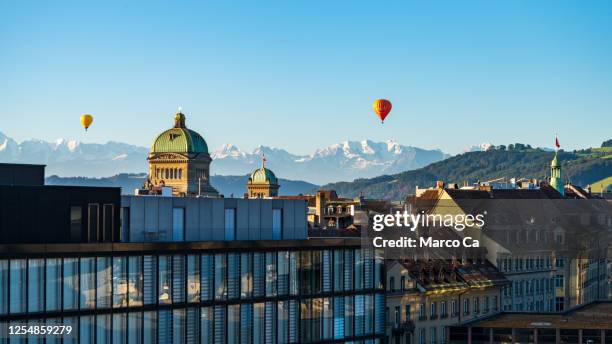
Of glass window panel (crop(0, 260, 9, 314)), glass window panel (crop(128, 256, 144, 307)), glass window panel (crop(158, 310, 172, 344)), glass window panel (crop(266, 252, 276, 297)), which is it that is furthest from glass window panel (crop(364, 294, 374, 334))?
glass window panel (crop(0, 260, 9, 314))

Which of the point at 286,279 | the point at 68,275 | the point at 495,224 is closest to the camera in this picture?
the point at 68,275

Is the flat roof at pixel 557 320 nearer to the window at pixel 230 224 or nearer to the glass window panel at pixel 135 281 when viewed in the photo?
the window at pixel 230 224

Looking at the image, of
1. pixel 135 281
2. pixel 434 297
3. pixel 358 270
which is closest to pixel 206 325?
pixel 135 281

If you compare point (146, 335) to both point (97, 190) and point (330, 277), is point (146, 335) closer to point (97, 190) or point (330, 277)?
point (97, 190)

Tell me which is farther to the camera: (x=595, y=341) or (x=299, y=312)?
(x=595, y=341)

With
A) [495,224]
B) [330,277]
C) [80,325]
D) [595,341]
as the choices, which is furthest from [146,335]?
[495,224]

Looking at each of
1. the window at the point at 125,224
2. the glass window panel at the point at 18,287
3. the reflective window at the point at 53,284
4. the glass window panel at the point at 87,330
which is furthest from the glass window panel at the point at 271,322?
the glass window panel at the point at 18,287

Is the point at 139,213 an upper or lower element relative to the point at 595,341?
upper
